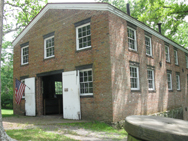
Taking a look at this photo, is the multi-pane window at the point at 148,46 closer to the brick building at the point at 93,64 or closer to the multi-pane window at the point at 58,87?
the brick building at the point at 93,64

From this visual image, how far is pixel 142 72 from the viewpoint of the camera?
12.8 meters

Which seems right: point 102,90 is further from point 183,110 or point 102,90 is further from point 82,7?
point 183,110

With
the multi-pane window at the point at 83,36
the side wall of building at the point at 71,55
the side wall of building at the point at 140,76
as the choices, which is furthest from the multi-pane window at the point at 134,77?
the multi-pane window at the point at 83,36

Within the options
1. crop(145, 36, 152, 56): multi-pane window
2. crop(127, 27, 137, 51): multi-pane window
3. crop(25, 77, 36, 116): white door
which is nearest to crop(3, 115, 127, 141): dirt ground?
crop(25, 77, 36, 116): white door

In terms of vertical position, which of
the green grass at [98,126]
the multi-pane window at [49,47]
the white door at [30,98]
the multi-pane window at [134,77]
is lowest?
the green grass at [98,126]

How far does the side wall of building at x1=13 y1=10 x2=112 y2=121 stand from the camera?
10.0m

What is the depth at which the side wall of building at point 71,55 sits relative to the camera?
10031 millimetres

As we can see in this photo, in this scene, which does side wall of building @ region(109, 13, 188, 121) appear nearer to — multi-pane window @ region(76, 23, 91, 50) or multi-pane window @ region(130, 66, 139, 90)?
multi-pane window @ region(130, 66, 139, 90)

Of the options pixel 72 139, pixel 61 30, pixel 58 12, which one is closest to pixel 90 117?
pixel 72 139

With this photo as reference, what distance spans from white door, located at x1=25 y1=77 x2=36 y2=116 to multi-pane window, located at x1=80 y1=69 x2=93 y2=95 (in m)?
4.74

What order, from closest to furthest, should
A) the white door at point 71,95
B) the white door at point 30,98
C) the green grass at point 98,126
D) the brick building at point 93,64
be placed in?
the green grass at point 98,126 → the brick building at point 93,64 → the white door at point 71,95 → the white door at point 30,98

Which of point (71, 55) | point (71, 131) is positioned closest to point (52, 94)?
point (71, 55)

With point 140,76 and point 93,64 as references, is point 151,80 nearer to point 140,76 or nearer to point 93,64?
point 140,76

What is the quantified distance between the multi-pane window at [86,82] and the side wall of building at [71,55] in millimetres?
415
